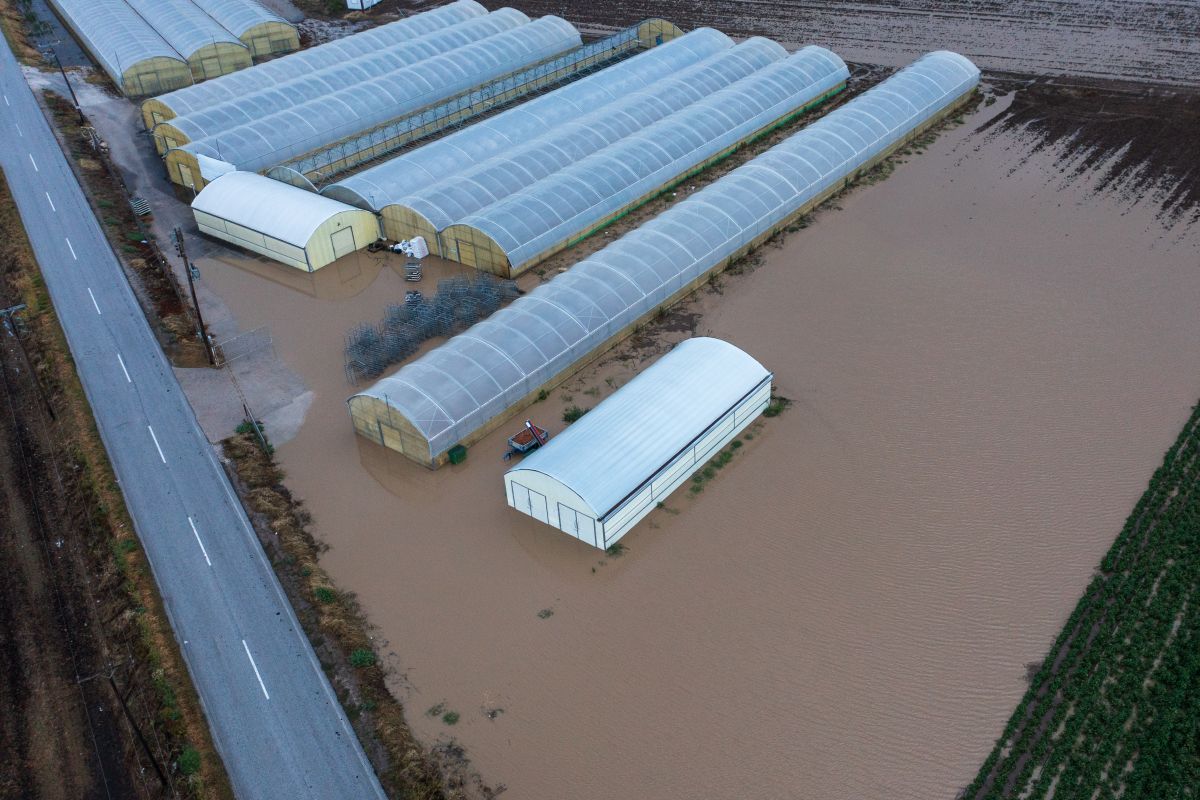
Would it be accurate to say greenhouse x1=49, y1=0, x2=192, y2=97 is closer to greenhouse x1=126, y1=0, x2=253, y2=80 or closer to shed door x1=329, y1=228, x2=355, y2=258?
greenhouse x1=126, y1=0, x2=253, y2=80

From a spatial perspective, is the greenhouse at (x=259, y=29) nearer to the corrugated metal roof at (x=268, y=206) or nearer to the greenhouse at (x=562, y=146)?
the corrugated metal roof at (x=268, y=206)

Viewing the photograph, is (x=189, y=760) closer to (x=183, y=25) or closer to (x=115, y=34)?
(x=183, y=25)

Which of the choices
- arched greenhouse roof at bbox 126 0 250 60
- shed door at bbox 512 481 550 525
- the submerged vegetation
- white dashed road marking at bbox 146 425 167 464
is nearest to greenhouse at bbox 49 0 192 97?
arched greenhouse roof at bbox 126 0 250 60

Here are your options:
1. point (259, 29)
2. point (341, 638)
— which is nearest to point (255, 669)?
point (341, 638)

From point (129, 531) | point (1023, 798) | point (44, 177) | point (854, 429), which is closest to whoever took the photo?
point (1023, 798)

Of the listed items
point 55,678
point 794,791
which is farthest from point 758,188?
point 55,678

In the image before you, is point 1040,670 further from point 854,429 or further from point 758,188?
point 758,188
